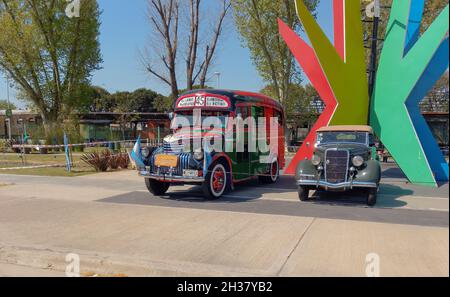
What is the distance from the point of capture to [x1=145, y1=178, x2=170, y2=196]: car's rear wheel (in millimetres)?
10318

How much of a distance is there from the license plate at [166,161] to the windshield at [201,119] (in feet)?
4.95

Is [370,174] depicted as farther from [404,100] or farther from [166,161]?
[166,161]

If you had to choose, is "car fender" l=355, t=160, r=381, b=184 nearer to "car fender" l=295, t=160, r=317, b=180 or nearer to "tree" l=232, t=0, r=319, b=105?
"car fender" l=295, t=160, r=317, b=180

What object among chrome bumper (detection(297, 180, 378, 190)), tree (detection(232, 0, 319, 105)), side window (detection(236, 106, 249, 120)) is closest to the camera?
chrome bumper (detection(297, 180, 378, 190))

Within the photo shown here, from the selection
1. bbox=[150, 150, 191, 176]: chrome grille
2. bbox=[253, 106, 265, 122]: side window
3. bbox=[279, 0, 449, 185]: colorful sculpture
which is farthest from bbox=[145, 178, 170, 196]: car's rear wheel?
bbox=[279, 0, 449, 185]: colorful sculpture

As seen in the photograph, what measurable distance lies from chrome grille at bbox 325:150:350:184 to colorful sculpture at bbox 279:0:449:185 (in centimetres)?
294

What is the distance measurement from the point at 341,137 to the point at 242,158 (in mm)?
2686

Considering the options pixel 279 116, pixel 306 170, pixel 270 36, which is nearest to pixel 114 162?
pixel 279 116

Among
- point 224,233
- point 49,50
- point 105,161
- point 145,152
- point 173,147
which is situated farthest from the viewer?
point 49,50

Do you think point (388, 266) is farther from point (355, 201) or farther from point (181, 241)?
point (355, 201)

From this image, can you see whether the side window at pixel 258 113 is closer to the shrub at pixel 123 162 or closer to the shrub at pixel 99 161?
the shrub at pixel 99 161

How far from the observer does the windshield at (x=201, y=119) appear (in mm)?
10602

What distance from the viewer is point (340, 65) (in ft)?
44.1

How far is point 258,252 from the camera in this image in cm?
550
